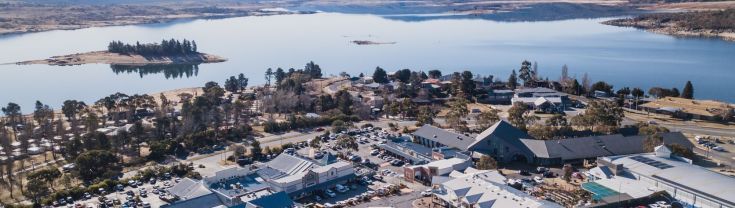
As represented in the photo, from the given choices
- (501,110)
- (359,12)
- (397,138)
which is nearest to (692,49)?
(501,110)

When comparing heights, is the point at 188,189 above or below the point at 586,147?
below

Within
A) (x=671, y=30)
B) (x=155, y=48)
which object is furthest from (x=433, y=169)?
(x=671, y=30)

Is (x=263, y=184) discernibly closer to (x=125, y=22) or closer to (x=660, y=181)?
(x=660, y=181)

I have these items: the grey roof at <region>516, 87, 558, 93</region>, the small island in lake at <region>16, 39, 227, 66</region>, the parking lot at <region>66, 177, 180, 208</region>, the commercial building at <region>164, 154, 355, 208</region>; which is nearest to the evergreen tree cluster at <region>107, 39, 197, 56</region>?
the small island in lake at <region>16, 39, 227, 66</region>

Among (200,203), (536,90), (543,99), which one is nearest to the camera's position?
(200,203)

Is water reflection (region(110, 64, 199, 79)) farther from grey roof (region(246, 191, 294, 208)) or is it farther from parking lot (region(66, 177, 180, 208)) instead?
grey roof (region(246, 191, 294, 208))

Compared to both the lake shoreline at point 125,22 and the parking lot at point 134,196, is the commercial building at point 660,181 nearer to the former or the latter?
the parking lot at point 134,196

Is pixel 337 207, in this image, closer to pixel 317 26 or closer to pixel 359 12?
pixel 317 26

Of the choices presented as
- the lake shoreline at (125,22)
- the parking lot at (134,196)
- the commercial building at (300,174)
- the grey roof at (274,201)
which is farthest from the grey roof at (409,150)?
the lake shoreline at (125,22)
